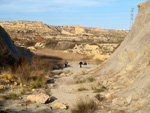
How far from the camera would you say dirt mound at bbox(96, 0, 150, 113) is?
6801mm

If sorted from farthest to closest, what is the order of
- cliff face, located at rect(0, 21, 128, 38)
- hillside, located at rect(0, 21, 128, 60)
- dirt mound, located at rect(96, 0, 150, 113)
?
cliff face, located at rect(0, 21, 128, 38) → hillside, located at rect(0, 21, 128, 60) → dirt mound, located at rect(96, 0, 150, 113)

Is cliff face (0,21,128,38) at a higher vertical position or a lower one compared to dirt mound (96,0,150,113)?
higher

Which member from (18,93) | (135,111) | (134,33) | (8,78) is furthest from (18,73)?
(135,111)

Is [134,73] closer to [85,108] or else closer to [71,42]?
[85,108]

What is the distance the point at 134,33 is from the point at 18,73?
8.87 m

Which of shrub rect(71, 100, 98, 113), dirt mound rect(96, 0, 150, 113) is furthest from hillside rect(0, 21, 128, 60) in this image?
shrub rect(71, 100, 98, 113)

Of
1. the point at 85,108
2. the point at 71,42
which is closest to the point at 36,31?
the point at 71,42

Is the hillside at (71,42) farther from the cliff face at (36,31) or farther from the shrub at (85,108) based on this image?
the shrub at (85,108)

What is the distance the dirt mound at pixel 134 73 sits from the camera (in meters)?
6.80

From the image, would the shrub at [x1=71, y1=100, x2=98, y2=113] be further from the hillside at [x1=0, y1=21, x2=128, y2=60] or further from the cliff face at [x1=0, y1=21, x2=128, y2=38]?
the cliff face at [x1=0, y1=21, x2=128, y2=38]

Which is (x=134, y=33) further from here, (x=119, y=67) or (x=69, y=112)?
(x=69, y=112)

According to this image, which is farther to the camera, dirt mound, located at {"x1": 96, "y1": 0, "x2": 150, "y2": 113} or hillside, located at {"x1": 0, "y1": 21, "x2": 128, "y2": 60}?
hillside, located at {"x1": 0, "y1": 21, "x2": 128, "y2": 60}

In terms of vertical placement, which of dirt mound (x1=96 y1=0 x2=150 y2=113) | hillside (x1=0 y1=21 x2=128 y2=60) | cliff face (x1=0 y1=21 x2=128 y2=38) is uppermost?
cliff face (x1=0 y1=21 x2=128 y2=38)

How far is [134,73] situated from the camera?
→ 32.5 feet
